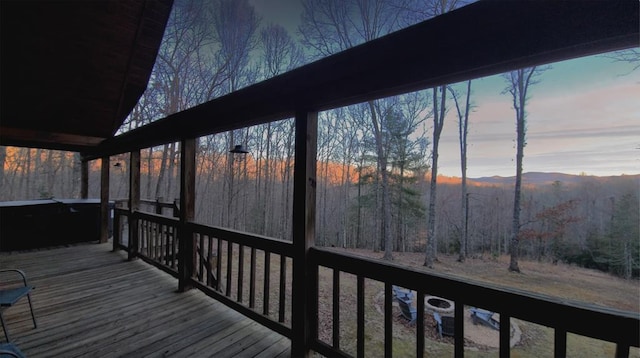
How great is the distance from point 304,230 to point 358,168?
12.2 metres

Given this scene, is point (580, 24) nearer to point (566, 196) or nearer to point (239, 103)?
point (239, 103)

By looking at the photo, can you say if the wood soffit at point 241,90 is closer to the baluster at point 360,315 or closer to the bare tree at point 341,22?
the baluster at point 360,315

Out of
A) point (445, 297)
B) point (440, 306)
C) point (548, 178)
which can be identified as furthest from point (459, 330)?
point (548, 178)

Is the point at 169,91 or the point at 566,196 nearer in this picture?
the point at 566,196

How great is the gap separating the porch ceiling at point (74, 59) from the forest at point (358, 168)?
22.1 ft

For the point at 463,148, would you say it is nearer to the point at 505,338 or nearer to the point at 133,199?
the point at 505,338

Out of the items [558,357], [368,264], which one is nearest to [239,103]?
[368,264]

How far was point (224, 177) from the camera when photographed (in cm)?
1354

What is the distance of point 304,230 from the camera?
207 centimetres

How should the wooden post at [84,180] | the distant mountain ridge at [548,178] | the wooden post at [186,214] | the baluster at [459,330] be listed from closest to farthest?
the baluster at [459,330] → the wooden post at [186,214] → the wooden post at [84,180] → the distant mountain ridge at [548,178]

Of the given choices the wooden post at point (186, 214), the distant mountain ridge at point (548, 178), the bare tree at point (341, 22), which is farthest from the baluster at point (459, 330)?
the distant mountain ridge at point (548, 178)

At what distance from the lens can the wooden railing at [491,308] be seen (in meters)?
0.97

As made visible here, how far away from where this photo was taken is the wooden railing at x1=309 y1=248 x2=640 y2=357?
973mm

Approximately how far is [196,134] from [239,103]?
3.78 feet
